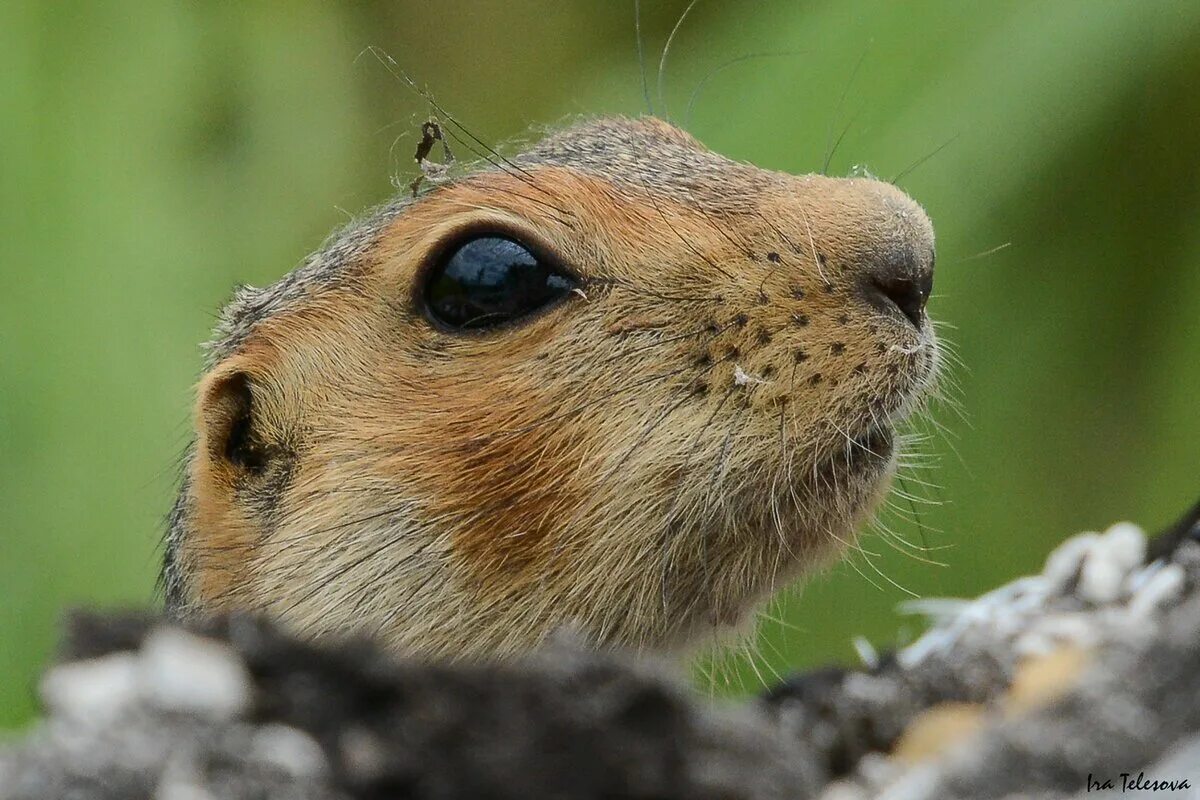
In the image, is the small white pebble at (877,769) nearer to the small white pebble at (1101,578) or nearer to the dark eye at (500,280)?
the small white pebble at (1101,578)

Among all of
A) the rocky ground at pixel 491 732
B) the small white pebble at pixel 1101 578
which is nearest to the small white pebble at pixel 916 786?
the rocky ground at pixel 491 732

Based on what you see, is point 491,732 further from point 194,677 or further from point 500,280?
point 500,280

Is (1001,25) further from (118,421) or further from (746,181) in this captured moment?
(118,421)

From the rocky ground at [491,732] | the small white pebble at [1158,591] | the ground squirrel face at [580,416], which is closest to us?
the rocky ground at [491,732]

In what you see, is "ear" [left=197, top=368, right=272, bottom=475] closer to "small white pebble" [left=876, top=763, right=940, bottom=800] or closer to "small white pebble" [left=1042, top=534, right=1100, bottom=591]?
"small white pebble" [left=1042, top=534, right=1100, bottom=591]

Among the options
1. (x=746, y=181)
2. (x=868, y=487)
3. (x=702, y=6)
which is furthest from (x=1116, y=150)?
(x=868, y=487)

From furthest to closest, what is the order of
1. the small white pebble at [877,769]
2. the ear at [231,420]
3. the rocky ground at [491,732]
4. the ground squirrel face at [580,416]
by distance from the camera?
the ear at [231,420], the ground squirrel face at [580,416], the small white pebble at [877,769], the rocky ground at [491,732]

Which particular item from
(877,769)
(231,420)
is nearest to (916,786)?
(877,769)
